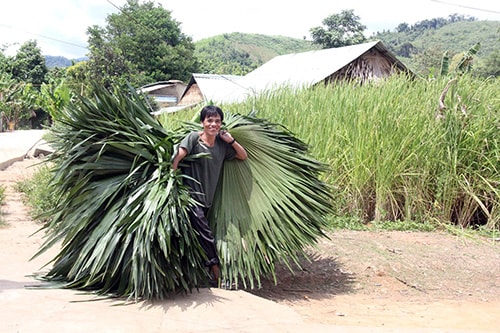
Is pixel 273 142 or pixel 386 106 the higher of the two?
pixel 386 106

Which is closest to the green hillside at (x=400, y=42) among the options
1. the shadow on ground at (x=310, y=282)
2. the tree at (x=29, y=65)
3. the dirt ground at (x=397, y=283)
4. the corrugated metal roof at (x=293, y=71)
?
the tree at (x=29, y=65)

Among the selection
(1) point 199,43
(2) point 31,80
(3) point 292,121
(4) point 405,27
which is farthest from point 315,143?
(4) point 405,27

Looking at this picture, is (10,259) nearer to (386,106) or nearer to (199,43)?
(386,106)

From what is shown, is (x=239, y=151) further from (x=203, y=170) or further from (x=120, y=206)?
(x=120, y=206)

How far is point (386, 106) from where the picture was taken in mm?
7160

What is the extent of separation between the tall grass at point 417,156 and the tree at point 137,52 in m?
24.3

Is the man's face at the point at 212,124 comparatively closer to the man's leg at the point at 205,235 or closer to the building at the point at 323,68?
the man's leg at the point at 205,235

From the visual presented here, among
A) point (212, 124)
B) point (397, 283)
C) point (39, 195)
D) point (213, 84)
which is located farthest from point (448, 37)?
point (212, 124)

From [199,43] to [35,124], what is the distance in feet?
171

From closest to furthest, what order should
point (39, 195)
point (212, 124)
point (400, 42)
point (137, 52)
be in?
point (212, 124)
point (39, 195)
point (137, 52)
point (400, 42)

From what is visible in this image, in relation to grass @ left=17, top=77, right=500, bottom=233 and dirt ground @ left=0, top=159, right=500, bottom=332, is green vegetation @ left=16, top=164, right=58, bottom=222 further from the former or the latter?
grass @ left=17, top=77, right=500, bottom=233

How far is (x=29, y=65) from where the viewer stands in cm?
3744

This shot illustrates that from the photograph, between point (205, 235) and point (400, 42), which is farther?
point (400, 42)

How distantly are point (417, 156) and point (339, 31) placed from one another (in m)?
27.6
